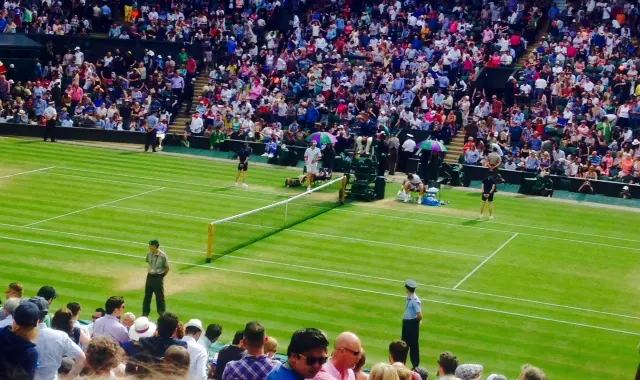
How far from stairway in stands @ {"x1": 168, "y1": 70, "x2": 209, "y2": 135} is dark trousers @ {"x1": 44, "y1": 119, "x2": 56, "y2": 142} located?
5.57 meters

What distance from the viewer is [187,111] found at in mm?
50188

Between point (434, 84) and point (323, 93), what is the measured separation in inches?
210

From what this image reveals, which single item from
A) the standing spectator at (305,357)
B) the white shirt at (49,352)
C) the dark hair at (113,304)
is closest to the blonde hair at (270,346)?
the dark hair at (113,304)

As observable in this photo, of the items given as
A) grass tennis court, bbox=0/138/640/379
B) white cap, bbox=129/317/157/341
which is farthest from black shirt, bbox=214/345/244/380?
grass tennis court, bbox=0/138/640/379


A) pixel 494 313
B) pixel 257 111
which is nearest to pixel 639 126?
pixel 257 111

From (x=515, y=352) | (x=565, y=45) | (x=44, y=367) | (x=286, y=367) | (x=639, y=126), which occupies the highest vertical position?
(x=565, y=45)

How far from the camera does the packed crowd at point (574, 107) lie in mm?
40188

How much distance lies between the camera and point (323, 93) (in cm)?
4822

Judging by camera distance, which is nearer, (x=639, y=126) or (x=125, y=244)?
(x=125, y=244)

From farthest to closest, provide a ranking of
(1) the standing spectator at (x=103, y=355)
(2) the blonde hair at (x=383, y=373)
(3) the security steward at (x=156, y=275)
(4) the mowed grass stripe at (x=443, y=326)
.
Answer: (3) the security steward at (x=156, y=275) → (4) the mowed grass stripe at (x=443, y=326) → (2) the blonde hair at (x=383, y=373) → (1) the standing spectator at (x=103, y=355)

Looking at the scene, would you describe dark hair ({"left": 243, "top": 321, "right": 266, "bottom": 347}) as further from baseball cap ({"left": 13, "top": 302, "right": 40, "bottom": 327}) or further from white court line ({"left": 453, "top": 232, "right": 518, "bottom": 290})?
white court line ({"left": 453, "top": 232, "right": 518, "bottom": 290})

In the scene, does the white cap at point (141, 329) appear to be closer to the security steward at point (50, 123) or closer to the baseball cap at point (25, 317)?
the baseball cap at point (25, 317)

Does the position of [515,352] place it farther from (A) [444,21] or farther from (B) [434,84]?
(A) [444,21]

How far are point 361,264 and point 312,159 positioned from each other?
407 inches
